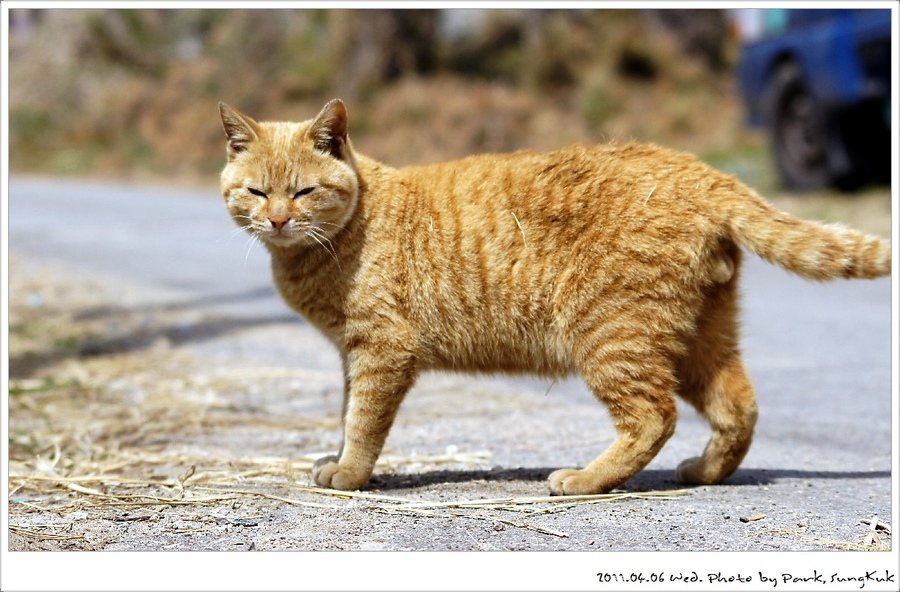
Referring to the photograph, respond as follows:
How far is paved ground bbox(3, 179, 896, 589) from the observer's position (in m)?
3.29

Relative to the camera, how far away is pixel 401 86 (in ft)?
72.9

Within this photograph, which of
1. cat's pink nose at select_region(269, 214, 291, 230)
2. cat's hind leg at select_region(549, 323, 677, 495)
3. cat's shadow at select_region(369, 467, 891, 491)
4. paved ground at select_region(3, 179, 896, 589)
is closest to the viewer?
paved ground at select_region(3, 179, 896, 589)

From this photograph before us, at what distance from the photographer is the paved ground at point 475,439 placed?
3289 mm

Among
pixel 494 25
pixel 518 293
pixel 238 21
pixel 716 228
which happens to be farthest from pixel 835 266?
pixel 238 21

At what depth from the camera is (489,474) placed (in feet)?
13.7

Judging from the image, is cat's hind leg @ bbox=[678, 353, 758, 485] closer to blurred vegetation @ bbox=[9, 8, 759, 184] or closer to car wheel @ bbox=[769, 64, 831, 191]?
car wheel @ bbox=[769, 64, 831, 191]

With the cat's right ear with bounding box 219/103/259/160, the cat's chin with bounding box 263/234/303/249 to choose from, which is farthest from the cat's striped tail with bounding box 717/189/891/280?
the cat's right ear with bounding box 219/103/259/160

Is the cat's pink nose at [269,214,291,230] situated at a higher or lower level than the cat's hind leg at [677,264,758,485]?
higher

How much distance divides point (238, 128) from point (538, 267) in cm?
134

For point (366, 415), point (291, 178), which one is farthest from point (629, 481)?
point (291, 178)

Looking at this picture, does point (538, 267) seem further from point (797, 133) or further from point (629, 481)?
point (797, 133)

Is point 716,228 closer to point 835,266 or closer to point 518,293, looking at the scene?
point 835,266

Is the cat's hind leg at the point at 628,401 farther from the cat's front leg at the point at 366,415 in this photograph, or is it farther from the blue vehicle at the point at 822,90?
the blue vehicle at the point at 822,90

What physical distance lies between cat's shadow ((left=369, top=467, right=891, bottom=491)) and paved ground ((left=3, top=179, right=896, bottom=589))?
0.6 inches
